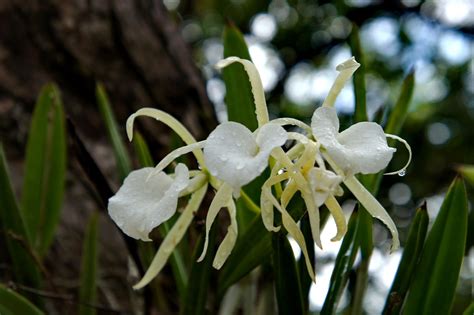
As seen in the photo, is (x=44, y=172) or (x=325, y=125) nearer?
(x=325, y=125)

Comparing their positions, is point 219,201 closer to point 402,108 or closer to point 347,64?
point 347,64

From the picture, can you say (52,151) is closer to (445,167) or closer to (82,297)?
(82,297)

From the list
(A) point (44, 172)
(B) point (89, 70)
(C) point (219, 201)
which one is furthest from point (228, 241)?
(B) point (89, 70)

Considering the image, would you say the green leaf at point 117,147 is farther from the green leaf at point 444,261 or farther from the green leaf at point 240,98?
the green leaf at point 444,261

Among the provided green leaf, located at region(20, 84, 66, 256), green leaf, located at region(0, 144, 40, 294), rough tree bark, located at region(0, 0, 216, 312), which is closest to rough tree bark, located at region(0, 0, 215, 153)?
rough tree bark, located at region(0, 0, 216, 312)

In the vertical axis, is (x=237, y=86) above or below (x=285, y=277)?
above

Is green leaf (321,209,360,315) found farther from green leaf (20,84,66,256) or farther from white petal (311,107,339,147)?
green leaf (20,84,66,256)
